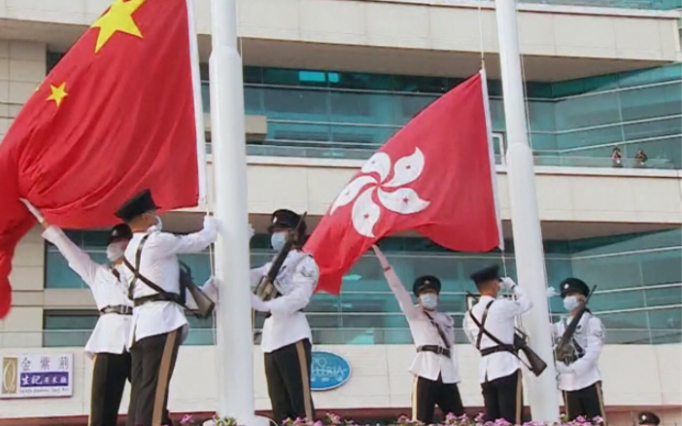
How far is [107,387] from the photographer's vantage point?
774 cm

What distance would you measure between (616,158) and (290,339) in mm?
12189

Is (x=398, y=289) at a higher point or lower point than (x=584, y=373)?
higher

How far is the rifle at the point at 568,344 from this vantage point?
9.64 metres

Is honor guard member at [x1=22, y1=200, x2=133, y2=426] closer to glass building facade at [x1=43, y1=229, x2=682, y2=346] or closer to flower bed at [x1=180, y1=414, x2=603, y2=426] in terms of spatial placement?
flower bed at [x1=180, y1=414, x2=603, y2=426]

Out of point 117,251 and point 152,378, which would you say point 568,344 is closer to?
point 117,251

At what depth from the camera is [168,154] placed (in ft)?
24.5

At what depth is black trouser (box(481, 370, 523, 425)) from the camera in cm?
883

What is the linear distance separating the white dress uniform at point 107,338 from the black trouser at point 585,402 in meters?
3.84

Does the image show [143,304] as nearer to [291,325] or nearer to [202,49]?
[291,325]

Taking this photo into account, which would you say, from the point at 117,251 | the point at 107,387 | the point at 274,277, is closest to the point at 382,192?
the point at 274,277

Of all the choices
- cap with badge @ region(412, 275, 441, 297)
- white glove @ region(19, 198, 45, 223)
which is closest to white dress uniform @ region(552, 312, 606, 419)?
cap with badge @ region(412, 275, 441, 297)

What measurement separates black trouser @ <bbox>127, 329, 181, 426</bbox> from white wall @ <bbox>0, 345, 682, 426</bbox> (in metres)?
8.03

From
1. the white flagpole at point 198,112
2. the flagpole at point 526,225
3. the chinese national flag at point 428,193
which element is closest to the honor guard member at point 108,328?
the white flagpole at point 198,112

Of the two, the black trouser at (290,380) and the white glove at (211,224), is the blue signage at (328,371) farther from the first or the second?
the white glove at (211,224)
